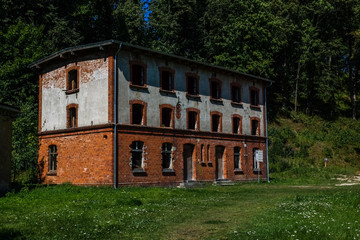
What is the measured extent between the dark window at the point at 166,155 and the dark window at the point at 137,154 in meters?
1.79

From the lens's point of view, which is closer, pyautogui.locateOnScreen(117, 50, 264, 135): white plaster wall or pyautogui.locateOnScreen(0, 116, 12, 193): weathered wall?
pyautogui.locateOnScreen(0, 116, 12, 193): weathered wall

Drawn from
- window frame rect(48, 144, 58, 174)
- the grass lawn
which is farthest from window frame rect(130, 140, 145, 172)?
the grass lawn

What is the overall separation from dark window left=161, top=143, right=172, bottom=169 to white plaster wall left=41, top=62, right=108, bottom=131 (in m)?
4.35

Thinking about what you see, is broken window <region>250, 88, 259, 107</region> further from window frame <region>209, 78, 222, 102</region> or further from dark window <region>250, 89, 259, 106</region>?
window frame <region>209, 78, 222, 102</region>

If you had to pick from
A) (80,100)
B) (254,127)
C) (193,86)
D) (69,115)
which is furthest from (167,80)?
(254,127)

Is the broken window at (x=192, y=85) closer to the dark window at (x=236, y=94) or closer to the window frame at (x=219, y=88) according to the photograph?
the window frame at (x=219, y=88)

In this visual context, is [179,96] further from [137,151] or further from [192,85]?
[137,151]

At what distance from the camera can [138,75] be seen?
83.1 feet

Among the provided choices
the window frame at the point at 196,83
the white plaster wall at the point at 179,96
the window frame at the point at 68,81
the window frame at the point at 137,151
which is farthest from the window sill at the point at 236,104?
the window frame at the point at 68,81

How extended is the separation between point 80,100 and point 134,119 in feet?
11.6

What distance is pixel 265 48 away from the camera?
47656 mm

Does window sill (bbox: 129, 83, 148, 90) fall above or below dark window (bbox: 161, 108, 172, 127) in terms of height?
above

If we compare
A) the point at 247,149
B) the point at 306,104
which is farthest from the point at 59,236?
the point at 306,104

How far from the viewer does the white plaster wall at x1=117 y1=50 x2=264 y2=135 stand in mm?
24125
